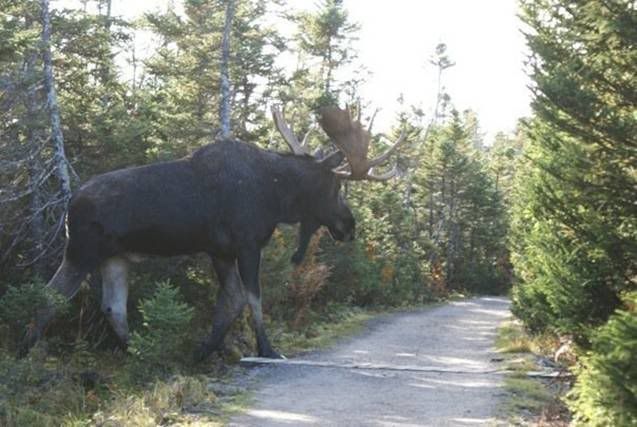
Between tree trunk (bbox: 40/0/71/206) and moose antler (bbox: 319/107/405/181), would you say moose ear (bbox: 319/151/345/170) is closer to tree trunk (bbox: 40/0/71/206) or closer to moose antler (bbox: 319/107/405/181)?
moose antler (bbox: 319/107/405/181)

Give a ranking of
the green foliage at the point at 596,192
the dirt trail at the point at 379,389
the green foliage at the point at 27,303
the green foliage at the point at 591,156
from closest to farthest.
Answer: the green foliage at the point at 596,192
the green foliage at the point at 591,156
the dirt trail at the point at 379,389
the green foliage at the point at 27,303

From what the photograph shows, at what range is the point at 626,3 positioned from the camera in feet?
17.6

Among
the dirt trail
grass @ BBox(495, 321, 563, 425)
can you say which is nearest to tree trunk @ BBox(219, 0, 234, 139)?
the dirt trail

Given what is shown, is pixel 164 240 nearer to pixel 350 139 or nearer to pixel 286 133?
pixel 286 133

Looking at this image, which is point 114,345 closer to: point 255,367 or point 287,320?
point 255,367

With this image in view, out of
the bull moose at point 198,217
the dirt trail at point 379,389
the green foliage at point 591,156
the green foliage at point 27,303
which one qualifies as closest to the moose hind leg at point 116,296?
the bull moose at point 198,217

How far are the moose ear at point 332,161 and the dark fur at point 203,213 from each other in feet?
0.91

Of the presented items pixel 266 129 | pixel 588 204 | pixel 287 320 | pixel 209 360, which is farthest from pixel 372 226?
pixel 588 204

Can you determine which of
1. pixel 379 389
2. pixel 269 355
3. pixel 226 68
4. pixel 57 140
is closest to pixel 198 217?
pixel 269 355

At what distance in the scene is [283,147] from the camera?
878 inches

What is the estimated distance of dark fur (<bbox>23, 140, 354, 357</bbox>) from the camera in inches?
337

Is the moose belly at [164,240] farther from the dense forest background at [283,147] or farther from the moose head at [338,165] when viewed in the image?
the moose head at [338,165]

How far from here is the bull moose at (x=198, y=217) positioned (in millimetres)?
8555

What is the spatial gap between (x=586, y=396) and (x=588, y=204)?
2.44 metres
